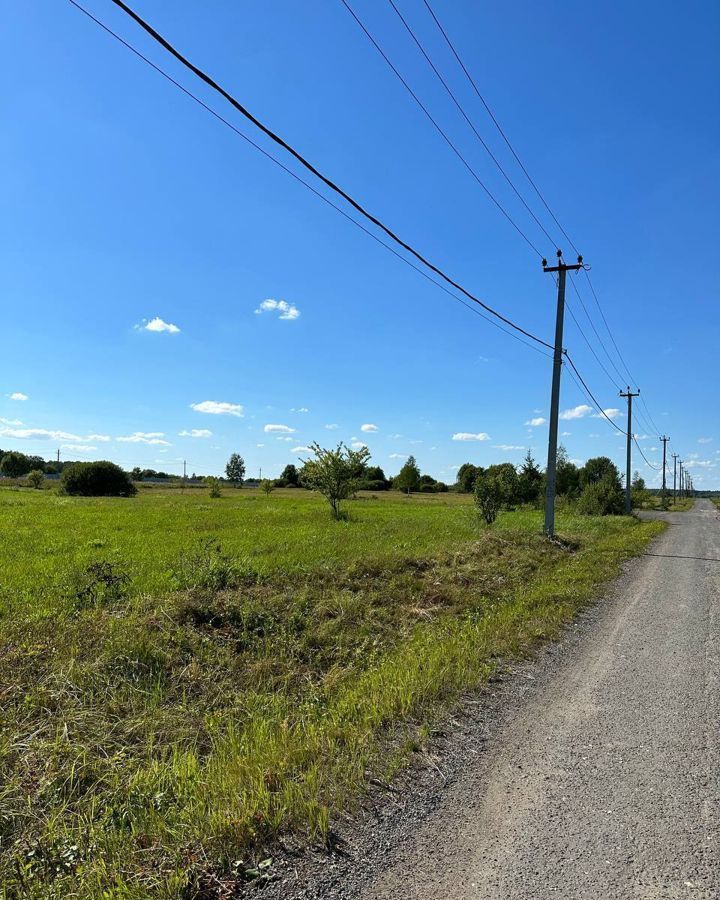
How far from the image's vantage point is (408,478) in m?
105

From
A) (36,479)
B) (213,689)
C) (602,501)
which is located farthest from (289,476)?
(213,689)

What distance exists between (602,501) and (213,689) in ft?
127

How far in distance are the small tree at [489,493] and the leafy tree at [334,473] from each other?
11.4 meters

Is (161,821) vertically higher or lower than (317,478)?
lower

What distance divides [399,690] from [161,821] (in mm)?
2371

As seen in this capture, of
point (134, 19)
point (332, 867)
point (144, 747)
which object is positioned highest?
point (134, 19)

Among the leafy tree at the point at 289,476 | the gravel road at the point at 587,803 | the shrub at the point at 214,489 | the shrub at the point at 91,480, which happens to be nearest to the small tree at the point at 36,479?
the shrub at the point at 91,480

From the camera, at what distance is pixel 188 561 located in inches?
436

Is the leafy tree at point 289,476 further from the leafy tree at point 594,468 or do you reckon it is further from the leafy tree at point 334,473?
the leafy tree at point 334,473

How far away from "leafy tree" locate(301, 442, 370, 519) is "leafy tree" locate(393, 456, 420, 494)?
7020 centimetres

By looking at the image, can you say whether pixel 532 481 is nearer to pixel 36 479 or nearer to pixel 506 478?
pixel 506 478

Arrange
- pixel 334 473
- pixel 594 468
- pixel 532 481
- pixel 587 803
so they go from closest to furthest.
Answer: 1. pixel 587 803
2. pixel 334 473
3. pixel 532 481
4. pixel 594 468

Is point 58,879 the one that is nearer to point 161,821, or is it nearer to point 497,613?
point 161,821

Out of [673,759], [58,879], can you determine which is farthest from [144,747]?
[673,759]
